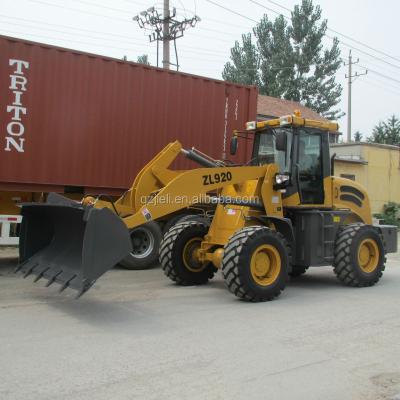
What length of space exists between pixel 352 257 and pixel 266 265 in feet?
5.65

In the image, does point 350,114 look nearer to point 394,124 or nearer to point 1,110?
point 394,124

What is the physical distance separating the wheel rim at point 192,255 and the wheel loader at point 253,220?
16 mm

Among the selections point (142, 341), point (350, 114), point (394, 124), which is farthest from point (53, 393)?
point (394, 124)

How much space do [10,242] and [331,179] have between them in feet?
18.3

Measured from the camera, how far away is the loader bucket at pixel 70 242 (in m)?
5.68

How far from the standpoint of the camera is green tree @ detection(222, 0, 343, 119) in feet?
136

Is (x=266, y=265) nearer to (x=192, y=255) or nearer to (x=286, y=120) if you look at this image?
(x=192, y=255)

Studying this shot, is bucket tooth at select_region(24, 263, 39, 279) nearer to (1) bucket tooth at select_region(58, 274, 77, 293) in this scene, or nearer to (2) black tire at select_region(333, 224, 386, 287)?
(1) bucket tooth at select_region(58, 274, 77, 293)

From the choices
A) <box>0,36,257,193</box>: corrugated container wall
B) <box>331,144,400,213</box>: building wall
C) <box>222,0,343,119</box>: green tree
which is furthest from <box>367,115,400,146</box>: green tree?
<box>0,36,257,193</box>: corrugated container wall

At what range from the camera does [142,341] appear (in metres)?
5.16

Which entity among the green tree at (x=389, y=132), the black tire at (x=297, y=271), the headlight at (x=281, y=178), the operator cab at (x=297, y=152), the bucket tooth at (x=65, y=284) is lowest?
the black tire at (x=297, y=271)

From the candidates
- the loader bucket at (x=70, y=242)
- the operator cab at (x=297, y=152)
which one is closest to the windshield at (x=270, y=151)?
the operator cab at (x=297, y=152)

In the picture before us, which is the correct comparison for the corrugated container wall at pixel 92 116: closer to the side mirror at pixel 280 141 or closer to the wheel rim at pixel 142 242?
the wheel rim at pixel 142 242

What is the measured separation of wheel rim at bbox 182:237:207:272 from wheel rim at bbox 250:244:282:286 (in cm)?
137
